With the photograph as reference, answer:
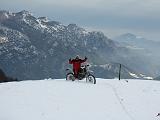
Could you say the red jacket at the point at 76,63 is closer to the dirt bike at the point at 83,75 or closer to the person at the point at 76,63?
the person at the point at 76,63

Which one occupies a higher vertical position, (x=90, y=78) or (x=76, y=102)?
(x=90, y=78)

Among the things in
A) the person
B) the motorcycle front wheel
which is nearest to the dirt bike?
the motorcycle front wheel

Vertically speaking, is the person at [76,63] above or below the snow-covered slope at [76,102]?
above

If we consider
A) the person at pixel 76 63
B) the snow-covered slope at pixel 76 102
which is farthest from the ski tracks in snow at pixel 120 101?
the person at pixel 76 63

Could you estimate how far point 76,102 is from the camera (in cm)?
1973

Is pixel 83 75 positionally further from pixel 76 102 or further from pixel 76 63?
pixel 76 102

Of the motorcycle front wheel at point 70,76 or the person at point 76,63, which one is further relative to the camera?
the motorcycle front wheel at point 70,76

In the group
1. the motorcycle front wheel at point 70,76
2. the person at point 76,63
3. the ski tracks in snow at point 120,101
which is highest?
the person at point 76,63

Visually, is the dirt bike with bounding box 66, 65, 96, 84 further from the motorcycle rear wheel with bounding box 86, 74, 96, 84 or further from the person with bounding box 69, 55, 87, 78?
the person with bounding box 69, 55, 87, 78

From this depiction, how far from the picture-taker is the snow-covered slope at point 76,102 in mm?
17500

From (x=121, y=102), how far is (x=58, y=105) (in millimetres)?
3911

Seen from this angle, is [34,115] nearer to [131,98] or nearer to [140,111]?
[140,111]

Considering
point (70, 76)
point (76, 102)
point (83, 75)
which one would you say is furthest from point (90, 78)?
point (76, 102)

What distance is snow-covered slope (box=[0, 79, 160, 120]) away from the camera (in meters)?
17.5
